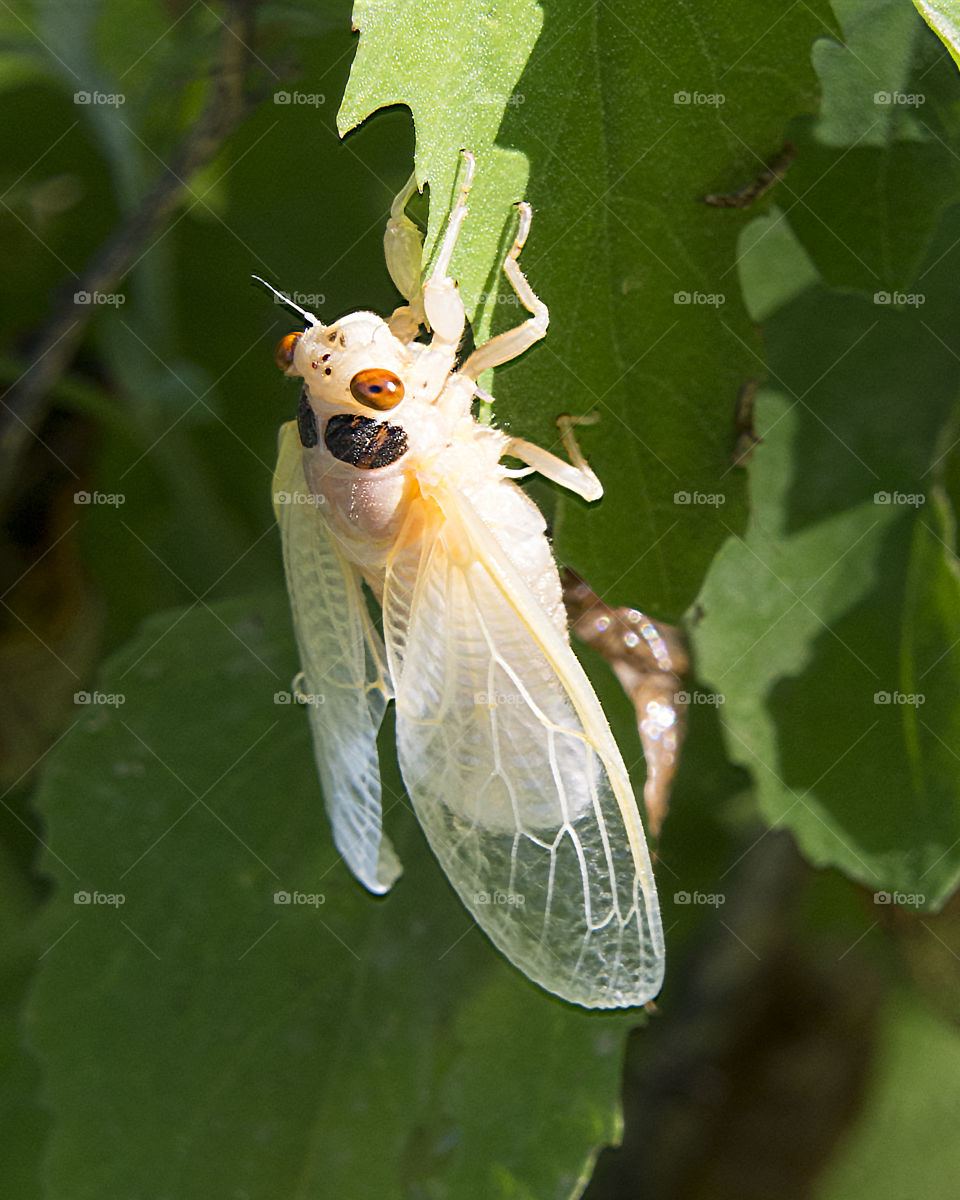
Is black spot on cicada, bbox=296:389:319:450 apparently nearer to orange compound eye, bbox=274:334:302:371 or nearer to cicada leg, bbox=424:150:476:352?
orange compound eye, bbox=274:334:302:371

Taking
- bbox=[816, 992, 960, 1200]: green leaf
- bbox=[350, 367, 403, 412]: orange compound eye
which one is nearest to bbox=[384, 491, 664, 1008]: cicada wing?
bbox=[350, 367, 403, 412]: orange compound eye

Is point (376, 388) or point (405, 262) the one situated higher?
point (405, 262)

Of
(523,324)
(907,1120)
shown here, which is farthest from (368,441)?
(907,1120)

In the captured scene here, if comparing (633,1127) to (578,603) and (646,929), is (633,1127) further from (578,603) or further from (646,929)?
(578,603)

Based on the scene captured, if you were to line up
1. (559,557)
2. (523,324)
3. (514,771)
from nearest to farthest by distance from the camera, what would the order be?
(523,324), (559,557), (514,771)

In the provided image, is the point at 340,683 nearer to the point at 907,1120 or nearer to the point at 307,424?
the point at 307,424

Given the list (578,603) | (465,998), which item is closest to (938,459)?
(578,603)
